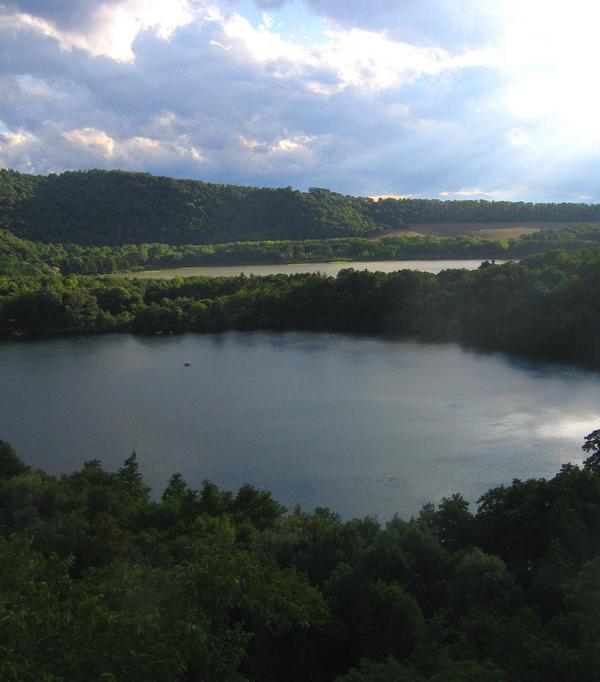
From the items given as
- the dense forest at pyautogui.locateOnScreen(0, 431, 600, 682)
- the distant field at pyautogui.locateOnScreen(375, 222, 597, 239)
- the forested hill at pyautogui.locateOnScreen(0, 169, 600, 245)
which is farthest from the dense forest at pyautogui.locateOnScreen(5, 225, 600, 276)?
the dense forest at pyautogui.locateOnScreen(0, 431, 600, 682)

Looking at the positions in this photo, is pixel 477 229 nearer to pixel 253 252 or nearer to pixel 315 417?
pixel 253 252

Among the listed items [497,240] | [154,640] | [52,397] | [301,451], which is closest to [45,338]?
[52,397]

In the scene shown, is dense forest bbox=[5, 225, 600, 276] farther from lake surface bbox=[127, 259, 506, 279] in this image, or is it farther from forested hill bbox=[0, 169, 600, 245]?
forested hill bbox=[0, 169, 600, 245]

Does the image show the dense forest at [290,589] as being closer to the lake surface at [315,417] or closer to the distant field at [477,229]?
the lake surface at [315,417]

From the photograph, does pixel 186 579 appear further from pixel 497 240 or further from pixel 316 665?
pixel 497 240

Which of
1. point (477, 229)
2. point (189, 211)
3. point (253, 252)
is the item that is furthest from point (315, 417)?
point (189, 211)
